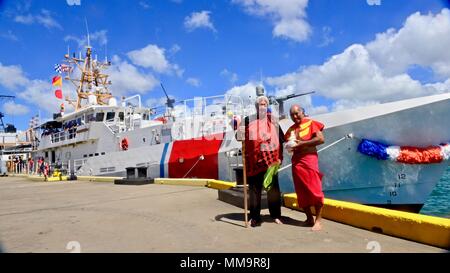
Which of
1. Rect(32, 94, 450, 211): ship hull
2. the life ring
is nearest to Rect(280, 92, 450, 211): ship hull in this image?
Rect(32, 94, 450, 211): ship hull

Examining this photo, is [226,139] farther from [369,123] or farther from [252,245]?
[252,245]

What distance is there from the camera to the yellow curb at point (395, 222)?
114 inches

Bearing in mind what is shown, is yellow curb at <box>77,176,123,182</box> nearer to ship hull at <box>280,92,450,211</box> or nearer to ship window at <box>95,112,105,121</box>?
ship window at <box>95,112,105,121</box>

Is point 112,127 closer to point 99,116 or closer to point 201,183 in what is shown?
point 99,116

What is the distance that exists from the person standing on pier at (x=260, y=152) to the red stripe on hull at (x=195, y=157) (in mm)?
6408

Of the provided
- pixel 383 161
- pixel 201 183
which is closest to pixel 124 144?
pixel 201 183

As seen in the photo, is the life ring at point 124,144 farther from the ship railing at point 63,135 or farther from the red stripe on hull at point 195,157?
the ship railing at point 63,135

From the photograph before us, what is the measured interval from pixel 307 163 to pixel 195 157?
24.9 feet

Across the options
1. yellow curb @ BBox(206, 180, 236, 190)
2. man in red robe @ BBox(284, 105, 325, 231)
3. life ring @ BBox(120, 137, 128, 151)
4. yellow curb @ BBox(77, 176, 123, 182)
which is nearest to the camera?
man in red robe @ BBox(284, 105, 325, 231)

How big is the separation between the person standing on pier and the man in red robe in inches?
8.8

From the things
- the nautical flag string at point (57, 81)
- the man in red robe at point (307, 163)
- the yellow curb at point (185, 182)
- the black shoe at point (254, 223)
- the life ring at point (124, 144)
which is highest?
the nautical flag string at point (57, 81)

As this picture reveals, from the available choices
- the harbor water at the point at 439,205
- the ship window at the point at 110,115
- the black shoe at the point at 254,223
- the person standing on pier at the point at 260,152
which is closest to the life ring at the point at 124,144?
the ship window at the point at 110,115

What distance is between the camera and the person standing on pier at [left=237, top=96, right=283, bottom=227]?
12.6 feet
